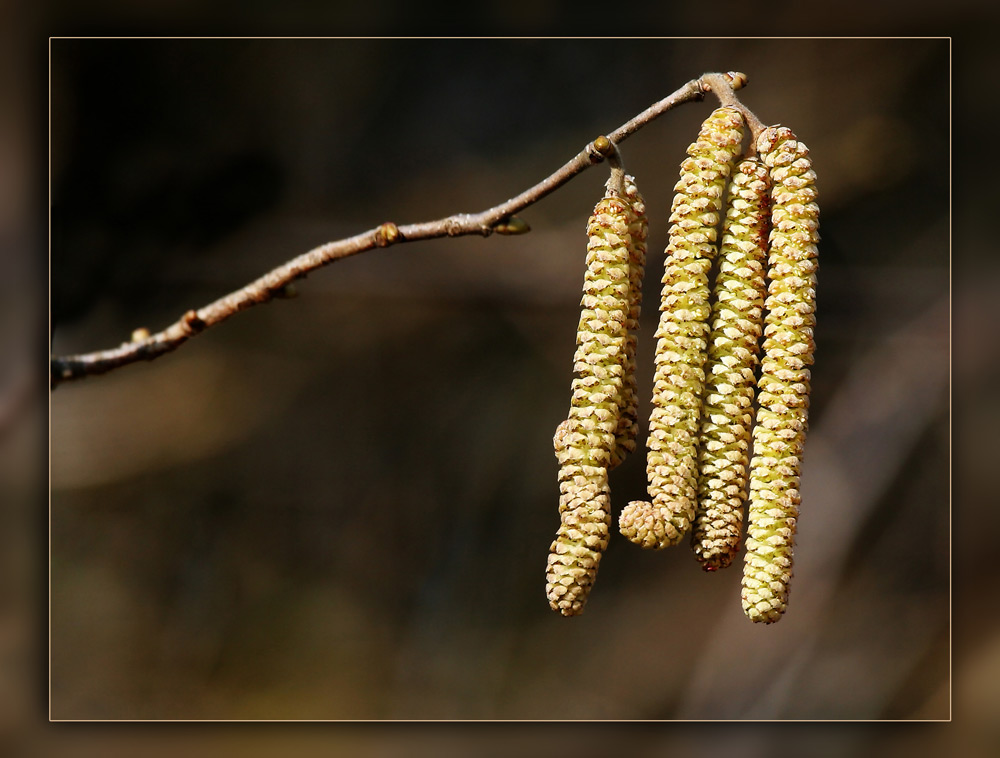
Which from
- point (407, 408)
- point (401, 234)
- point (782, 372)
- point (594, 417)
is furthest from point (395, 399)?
point (782, 372)

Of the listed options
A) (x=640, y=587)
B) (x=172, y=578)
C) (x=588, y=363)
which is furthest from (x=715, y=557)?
(x=172, y=578)

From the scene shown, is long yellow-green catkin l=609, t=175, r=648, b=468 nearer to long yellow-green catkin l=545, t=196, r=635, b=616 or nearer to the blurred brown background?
long yellow-green catkin l=545, t=196, r=635, b=616

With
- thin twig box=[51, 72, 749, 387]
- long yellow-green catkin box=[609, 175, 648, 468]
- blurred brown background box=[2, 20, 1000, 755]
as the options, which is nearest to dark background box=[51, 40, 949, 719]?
blurred brown background box=[2, 20, 1000, 755]

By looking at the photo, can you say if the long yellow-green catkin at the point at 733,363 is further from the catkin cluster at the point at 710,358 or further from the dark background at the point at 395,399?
the dark background at the point at 395,399

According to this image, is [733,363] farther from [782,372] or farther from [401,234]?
[401,234]
